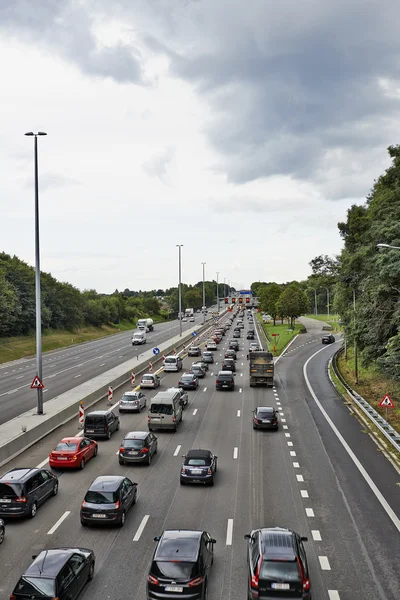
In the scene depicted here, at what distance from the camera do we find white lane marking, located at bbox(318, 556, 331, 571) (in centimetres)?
1306

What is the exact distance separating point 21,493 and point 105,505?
9.22 ft

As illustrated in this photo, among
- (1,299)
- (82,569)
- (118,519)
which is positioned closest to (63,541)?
(118,519)

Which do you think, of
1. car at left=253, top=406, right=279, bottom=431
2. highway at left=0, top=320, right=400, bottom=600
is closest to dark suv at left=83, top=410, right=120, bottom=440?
highway at left=0, top=320, right=400, bottom=600

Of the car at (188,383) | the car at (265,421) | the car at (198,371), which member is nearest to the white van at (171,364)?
the car at (198,371)

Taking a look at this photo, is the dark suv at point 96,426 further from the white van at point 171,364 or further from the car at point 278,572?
the white van at point 171,364

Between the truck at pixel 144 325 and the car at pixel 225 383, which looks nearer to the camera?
the car at pixel 225 383

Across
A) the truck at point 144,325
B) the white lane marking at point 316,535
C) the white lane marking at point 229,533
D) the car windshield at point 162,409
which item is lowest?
the white lane marking at point 316,535

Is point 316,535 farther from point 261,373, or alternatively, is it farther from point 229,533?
point 261,373

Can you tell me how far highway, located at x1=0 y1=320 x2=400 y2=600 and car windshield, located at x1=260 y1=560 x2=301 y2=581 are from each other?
1291 mm

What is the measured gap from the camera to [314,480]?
66.0 ft

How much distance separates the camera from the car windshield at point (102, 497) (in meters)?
15.4

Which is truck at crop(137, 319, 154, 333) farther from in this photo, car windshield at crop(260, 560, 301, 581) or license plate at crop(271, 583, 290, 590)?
license plate at crop(271, 583, 290, 590)

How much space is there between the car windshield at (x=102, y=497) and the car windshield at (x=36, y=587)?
4.93m

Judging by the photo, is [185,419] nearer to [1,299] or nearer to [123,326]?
[1,299]
